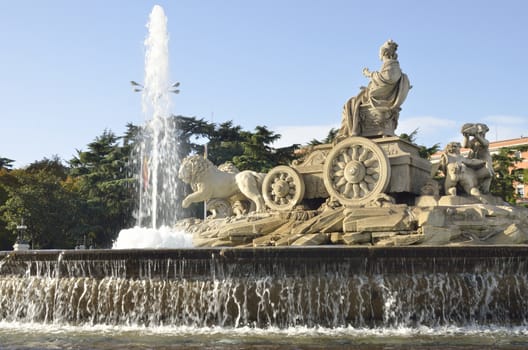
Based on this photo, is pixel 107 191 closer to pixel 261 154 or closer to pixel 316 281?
pixel 261 154

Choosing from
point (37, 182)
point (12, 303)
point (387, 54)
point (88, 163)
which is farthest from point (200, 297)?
point (88, 163)

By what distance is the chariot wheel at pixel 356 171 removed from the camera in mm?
13656

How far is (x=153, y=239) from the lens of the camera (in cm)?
1447

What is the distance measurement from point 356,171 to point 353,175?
0.12 m

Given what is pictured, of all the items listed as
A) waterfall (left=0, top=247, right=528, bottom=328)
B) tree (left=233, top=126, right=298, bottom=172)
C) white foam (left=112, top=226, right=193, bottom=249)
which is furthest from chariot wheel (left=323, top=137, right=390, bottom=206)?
tree (left=233, top=126, right=298, bottom=172)

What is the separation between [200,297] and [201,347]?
2050mm

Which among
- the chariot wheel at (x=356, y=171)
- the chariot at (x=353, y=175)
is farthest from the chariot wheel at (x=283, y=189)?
the chariot wheel at (x=356, y=171)

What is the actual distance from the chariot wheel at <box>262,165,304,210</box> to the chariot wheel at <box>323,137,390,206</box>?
31.7 inches

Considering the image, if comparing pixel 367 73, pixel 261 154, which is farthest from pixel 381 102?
pixel 261 154

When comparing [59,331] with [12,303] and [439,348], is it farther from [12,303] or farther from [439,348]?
[439,348]

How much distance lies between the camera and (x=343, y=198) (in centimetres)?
1398

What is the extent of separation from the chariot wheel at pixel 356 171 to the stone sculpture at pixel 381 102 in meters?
0.81

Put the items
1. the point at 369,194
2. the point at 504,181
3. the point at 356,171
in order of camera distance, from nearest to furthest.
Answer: the point at 369,194
the point at 356,171
the point at 504,181

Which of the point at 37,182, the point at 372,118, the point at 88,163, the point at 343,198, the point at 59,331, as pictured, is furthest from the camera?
the point at 88,163
